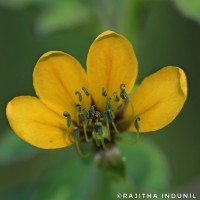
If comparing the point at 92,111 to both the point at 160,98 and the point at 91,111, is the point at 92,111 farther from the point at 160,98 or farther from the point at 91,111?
the point at 160,98

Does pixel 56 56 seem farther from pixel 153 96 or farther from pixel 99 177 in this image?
pixel 99 177

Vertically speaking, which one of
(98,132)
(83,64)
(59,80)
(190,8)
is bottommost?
(83,64)

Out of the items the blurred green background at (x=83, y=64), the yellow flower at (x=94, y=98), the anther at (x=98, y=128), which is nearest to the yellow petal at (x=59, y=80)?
the yellow flower at (x=94, y=98)

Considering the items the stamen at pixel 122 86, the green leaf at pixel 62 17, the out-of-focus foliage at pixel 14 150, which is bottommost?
the out-of-focus foliage at pixel 14 150

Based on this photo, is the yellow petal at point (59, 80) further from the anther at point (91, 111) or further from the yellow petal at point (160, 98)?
the yellow petal at point (160, 98)

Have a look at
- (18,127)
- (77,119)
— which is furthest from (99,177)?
(18,127)

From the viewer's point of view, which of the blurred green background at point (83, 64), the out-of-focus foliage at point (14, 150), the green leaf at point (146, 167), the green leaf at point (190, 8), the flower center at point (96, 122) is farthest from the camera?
Answer: the out-of-focus foliage at point (14, 150)

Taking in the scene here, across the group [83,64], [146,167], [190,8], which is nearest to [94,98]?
[190,8]
